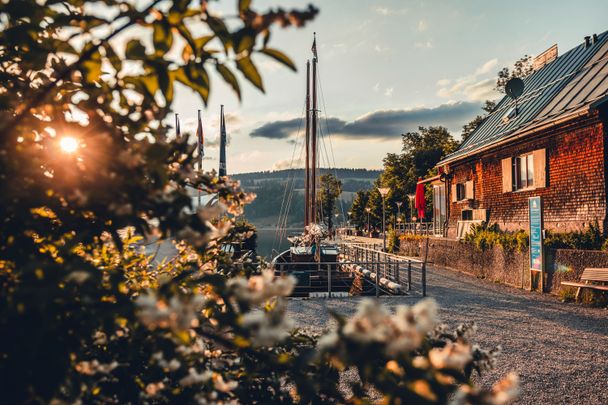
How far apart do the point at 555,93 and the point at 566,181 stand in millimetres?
4073

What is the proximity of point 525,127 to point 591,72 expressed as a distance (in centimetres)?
298

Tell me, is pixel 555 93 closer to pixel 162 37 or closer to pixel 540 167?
pixel 540 167

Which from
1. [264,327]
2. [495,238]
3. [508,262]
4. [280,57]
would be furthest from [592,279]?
[264,327]

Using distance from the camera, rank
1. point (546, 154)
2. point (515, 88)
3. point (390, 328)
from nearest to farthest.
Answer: point (390, 328) → point (546, 154) → point (515, 88)

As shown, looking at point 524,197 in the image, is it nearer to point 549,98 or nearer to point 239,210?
point 549,98

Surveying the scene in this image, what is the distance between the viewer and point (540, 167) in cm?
1634

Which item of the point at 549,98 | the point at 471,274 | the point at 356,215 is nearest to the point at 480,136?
the point at 549,98

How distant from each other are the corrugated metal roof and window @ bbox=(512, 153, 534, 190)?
1221 millimetres

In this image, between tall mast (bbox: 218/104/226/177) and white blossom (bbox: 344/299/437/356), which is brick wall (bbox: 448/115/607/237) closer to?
tall mast (bbox: 218/104/226/177)

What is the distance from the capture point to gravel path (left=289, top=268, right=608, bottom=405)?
601cm

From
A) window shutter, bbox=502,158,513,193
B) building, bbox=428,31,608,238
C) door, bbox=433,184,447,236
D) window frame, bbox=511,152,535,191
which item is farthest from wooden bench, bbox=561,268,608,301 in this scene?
door, bbox=433,184,447,236

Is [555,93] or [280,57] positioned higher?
[555,93]

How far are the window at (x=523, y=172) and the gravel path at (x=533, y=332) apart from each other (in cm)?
508

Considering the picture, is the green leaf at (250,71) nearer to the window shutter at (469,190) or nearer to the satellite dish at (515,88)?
the satellite dish at (515,88)
